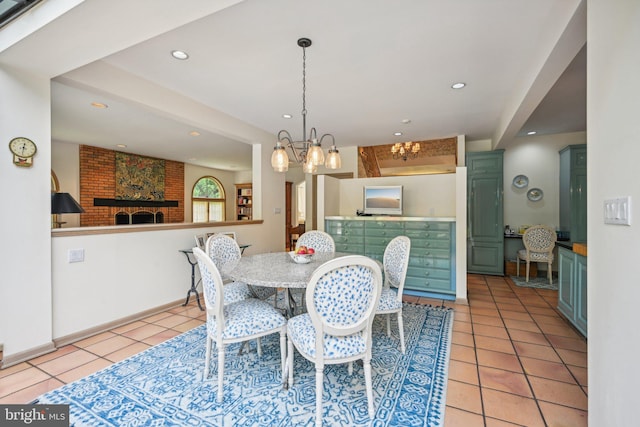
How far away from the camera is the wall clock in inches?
85.5

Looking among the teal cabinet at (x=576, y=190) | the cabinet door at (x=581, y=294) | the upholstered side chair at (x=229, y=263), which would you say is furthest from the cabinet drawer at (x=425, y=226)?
the teal cabinet at (x=576, y=190)

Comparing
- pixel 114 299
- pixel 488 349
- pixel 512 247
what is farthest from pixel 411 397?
pixel 512 247

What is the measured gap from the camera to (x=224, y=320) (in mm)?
1882

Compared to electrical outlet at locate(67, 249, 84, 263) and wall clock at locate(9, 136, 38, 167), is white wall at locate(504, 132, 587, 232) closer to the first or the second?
electrical outlet at locate(67, 249, 84, 263)

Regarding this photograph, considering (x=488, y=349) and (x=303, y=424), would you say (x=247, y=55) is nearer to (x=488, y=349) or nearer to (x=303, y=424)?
(x=303, y=424)

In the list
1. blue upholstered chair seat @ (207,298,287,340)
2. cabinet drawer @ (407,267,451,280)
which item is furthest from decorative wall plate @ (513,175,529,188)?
blue upholstered chair seat @ (207,298,287,340)

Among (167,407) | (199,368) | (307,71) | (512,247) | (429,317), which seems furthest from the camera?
(512,247)

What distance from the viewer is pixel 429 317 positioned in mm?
3207

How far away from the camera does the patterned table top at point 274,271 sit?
1.84m

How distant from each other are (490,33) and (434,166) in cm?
608

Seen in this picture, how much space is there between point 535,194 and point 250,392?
572cm

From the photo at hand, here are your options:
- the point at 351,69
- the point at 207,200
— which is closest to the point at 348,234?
the point at 351,69
